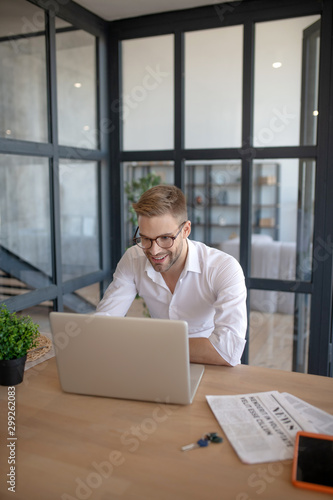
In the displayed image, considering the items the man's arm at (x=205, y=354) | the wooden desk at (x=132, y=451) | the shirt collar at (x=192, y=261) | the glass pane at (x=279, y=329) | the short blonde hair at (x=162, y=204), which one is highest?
the short blonde hair at (x=162, y=204)

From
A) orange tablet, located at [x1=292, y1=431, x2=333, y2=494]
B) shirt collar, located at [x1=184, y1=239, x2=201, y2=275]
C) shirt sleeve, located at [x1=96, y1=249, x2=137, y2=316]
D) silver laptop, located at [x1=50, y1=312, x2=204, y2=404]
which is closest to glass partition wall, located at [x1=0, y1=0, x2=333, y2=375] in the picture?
shirt sleeve, located at [x1=96, y1=249, x2=137, y2=316]

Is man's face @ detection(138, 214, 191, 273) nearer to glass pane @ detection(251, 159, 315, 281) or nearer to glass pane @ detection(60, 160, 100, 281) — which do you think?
glass pane @ detection(251, 159, 315, 281)

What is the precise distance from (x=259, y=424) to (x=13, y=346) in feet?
2.71

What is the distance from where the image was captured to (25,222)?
9.39 feet

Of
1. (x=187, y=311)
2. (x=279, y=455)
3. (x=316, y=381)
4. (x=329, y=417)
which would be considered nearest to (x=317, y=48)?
(x=187, y=311)

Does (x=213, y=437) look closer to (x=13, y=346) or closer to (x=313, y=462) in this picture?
(x=313, y=462)

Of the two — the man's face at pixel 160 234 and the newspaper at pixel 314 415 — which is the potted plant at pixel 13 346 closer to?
the man's face at pixel 160 234

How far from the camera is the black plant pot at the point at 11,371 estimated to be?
1491 mm

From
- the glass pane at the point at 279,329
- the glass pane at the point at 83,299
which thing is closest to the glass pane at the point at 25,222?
the glass pane at the point at 83,299

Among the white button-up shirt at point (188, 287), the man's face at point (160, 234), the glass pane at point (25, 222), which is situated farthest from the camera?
the glass pane at point (25, 222)

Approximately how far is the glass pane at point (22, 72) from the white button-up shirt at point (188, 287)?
47.1 inches

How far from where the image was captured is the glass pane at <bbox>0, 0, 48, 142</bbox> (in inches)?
99.0

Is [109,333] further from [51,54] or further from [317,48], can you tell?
[317,48]

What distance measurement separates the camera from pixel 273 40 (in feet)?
9.06
